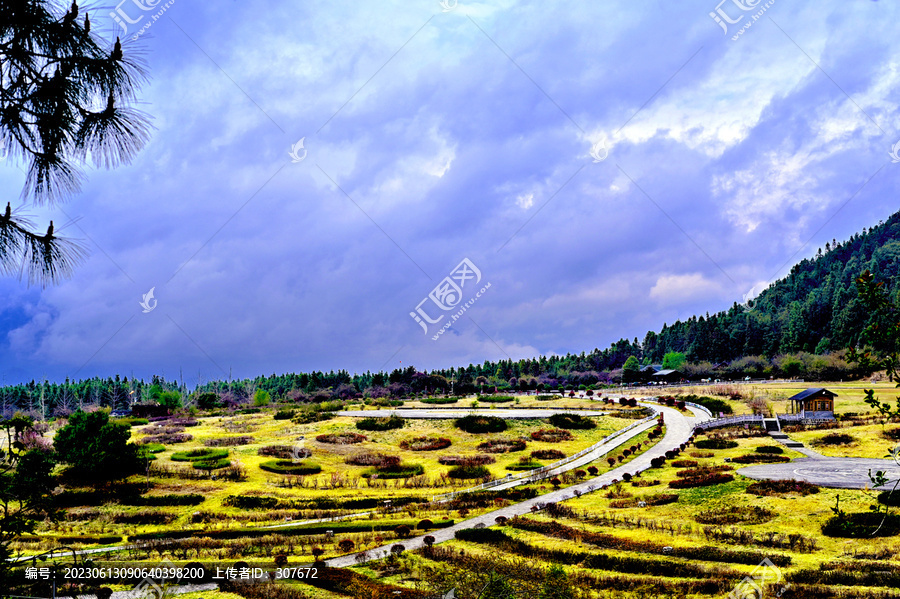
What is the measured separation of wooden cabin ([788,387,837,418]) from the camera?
182ft

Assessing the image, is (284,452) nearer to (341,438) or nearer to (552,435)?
(341,438)

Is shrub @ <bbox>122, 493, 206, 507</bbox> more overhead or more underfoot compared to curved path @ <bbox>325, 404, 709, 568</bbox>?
more overhead

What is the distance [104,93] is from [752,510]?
Result: 31342mm

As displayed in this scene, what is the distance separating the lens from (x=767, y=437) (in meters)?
50.8

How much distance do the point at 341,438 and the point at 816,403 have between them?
46.9 meters

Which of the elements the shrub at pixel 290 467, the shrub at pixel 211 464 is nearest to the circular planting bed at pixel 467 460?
the shrub at pixel 290 467

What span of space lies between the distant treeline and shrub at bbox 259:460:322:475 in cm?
4818

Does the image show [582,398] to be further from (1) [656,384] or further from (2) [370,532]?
(2) [370,532]

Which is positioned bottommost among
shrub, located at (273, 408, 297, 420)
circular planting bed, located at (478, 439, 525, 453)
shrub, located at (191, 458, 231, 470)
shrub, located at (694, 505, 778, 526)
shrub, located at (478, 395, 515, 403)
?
shrub, located at (694, 505, 778, 526)

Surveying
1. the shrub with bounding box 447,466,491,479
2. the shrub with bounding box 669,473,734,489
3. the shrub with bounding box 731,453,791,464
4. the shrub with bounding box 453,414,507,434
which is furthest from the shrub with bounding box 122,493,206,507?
the shrub with bounding box 731,453,791,464

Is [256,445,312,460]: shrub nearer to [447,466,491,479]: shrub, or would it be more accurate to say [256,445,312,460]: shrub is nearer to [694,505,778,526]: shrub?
[447,466,491,479]: shrub

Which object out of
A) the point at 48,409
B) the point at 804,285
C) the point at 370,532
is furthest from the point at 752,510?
the point at 804,285

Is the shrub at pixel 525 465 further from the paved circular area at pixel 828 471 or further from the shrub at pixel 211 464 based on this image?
the shrub at pixel 211 464

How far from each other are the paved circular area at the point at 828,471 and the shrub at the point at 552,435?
18.8 meters
